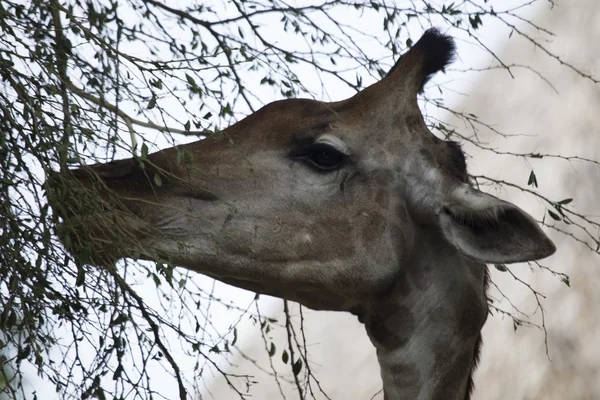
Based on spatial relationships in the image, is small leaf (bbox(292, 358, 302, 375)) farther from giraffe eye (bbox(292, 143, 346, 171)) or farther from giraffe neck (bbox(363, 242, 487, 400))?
giraffe eye (bbox(292, 143, 346, 171))

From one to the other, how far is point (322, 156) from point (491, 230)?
0.72 meters

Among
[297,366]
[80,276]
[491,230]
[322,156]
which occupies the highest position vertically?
[322,156]

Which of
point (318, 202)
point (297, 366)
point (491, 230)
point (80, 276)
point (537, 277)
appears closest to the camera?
point (80, 276)

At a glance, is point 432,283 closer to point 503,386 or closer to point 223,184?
point 223,184

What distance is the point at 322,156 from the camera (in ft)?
13.6

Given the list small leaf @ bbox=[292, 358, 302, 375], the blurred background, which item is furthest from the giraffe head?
the blurred background

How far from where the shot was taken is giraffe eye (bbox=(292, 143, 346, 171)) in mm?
4125

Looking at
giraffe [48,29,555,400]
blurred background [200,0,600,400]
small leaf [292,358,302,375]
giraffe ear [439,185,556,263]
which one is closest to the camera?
giraffe ear [439,185,556,263]

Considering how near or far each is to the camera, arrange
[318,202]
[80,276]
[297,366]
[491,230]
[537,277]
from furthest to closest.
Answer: [537,277] → [297,366] → [318,202] → [491,230] → [80,276]

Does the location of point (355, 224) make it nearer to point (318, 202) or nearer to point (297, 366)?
point (318, 202)

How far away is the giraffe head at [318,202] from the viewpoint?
379 cm

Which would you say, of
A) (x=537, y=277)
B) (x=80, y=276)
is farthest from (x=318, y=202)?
(x=537, y=277)

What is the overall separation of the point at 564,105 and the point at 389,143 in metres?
5.49

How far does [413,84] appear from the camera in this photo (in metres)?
4.49
